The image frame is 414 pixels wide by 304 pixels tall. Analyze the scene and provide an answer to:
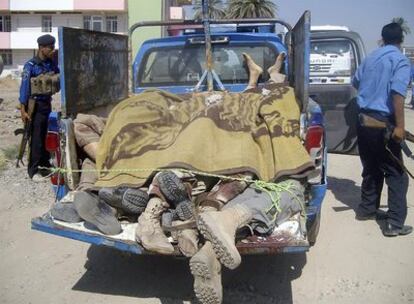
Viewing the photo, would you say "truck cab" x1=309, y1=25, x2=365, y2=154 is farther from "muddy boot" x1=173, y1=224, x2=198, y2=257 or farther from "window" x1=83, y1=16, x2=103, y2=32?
"window" x1=83, y1=16, x2=103, y2=32

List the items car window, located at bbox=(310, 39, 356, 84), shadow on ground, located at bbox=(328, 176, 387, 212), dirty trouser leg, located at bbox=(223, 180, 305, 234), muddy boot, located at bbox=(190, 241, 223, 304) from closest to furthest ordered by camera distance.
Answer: muddy boot, located at bbox=(190, 241, 223, 304)
dirty trouser leg, located at bbox=(223, 180, 305, 234)
shadow on ground, located at bbox=(328, 176, 387, 212)
car window, located at bbox=(310, 39, 356, 84)

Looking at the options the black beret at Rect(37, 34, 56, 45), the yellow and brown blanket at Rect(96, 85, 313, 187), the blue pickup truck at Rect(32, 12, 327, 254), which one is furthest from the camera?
the black beret at Rect(37, 34, 56, 45)

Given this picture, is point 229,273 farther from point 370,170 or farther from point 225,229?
point 370,170

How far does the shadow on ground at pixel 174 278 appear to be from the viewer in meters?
3.93

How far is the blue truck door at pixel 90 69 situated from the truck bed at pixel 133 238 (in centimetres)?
104

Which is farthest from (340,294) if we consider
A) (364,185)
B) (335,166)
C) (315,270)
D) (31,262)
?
→ (335,166)

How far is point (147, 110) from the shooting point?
444 cm

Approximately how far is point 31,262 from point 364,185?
3346 mm

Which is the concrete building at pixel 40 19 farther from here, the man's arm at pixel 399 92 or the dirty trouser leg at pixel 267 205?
the dirty trouser leg at pixel 267 205

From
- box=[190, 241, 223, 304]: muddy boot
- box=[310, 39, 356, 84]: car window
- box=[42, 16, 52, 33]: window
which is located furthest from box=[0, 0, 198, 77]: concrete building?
box=[190, 241, 223, 304]: muddy boot

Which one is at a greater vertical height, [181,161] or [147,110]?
[147,110]

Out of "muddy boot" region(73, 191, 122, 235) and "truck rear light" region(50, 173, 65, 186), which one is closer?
"muddy boot" region(73, 191, 122, 235)

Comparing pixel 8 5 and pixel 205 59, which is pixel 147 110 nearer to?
pixel 205 59

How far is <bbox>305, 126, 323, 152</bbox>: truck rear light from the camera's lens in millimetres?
4055
